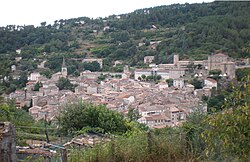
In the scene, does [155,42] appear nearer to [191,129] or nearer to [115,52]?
[115,52]

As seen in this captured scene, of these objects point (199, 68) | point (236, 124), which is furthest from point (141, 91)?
point (236, 124)

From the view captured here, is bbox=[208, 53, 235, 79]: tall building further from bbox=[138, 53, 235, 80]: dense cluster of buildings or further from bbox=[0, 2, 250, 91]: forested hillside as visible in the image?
bbox=[0, 2, 250, 91]: forested hillside

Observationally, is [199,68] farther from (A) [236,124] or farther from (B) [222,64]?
(A) [236,124]

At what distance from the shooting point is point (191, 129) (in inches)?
157

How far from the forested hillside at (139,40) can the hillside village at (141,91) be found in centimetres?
207

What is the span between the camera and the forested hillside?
136 feet

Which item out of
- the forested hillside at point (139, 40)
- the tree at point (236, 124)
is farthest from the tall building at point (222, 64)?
the tree at point (236, 124)

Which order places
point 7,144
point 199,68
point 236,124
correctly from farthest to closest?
point 199,68 < point 7,144 < point 236,124

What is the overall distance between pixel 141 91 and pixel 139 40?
20667 millimetres

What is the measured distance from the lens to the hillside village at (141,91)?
22938 millimetres

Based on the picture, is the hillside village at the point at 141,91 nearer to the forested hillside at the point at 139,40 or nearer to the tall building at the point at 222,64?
the tall building at the point at 222,64

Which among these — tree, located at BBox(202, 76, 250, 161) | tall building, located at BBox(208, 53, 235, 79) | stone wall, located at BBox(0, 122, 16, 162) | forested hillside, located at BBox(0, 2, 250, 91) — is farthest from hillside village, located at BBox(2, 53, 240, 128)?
tree, located at BBox(202, 76, 250, 161)

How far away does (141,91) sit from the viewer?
1219 inches

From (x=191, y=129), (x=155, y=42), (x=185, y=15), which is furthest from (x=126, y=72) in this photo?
(x=191, y=129)
